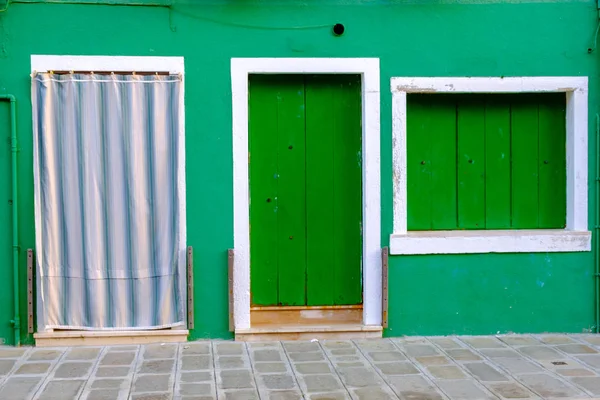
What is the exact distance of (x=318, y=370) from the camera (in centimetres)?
579

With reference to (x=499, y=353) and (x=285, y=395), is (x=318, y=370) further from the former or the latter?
(x=499, y=353)

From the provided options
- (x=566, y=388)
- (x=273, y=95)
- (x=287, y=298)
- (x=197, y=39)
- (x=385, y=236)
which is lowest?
(x=566, y=388)

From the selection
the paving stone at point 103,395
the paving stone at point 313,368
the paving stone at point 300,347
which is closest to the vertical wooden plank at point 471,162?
the paving stone at point 300,347

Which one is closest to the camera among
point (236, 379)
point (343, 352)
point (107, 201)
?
point (236, 379)

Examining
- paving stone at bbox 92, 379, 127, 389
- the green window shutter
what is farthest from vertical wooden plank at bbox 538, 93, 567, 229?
paving stone at bbox 92, 379, 127, 389

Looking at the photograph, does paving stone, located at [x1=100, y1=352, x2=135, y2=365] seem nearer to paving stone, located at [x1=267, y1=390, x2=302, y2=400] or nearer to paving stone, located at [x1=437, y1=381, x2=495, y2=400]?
paving stone, located at [x1=267, y1=390, x2=302, y2=400]

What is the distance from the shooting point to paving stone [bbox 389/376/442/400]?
5.17m

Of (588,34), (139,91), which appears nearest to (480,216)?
(588,34)

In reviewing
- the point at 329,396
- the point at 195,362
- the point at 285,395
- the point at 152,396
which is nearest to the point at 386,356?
the point at 329,396

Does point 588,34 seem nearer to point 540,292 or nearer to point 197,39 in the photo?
point 540,292

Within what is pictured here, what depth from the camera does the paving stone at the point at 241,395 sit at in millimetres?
5164

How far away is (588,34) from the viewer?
22.6 ft

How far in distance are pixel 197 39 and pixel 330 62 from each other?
1.19 metres

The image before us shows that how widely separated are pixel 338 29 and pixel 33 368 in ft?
12.6
